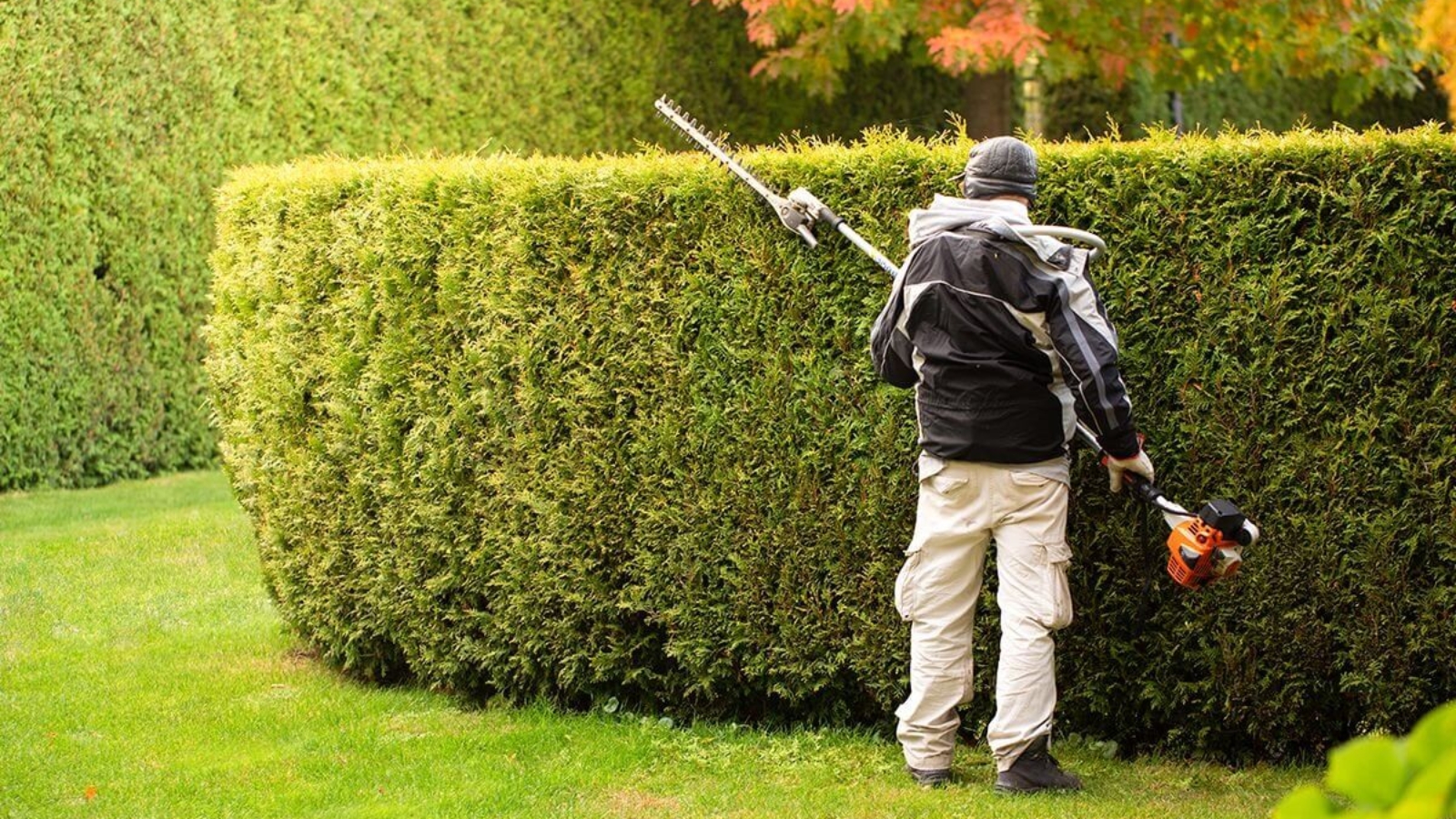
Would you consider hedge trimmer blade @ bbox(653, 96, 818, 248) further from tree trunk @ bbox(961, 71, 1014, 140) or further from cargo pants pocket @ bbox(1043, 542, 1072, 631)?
tree trunk @ bbox(961, 71, 1014, 140)

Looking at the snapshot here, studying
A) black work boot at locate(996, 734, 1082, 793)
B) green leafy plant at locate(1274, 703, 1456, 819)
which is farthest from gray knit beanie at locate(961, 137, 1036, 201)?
green leafy plant at locate(1274, 703, 1456, 819)

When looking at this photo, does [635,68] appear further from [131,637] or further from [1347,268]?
[1347,268]

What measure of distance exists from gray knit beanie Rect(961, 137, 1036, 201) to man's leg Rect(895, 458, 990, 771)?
0.85 metres

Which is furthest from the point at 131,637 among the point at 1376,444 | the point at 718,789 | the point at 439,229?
the point at 1376,444

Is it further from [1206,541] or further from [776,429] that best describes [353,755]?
[1206,541]

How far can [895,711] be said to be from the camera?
5.75 meters

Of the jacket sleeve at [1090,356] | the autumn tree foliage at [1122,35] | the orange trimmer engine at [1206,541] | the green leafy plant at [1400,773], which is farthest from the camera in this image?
the autumn tree foliage at [1122,35]

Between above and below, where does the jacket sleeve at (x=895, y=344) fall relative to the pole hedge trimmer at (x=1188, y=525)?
above

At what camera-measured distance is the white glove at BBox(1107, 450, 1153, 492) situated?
5.18 metres

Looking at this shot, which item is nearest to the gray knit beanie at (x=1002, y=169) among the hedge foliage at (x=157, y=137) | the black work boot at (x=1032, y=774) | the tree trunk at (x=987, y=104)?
the black work boot at (x=1032, y=774)

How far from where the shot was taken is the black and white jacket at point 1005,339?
5.04m

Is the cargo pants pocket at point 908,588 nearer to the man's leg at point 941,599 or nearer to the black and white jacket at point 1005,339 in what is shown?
the man's leg at point 941,599

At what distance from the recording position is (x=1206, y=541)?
16.6ft

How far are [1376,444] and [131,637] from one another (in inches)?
212
